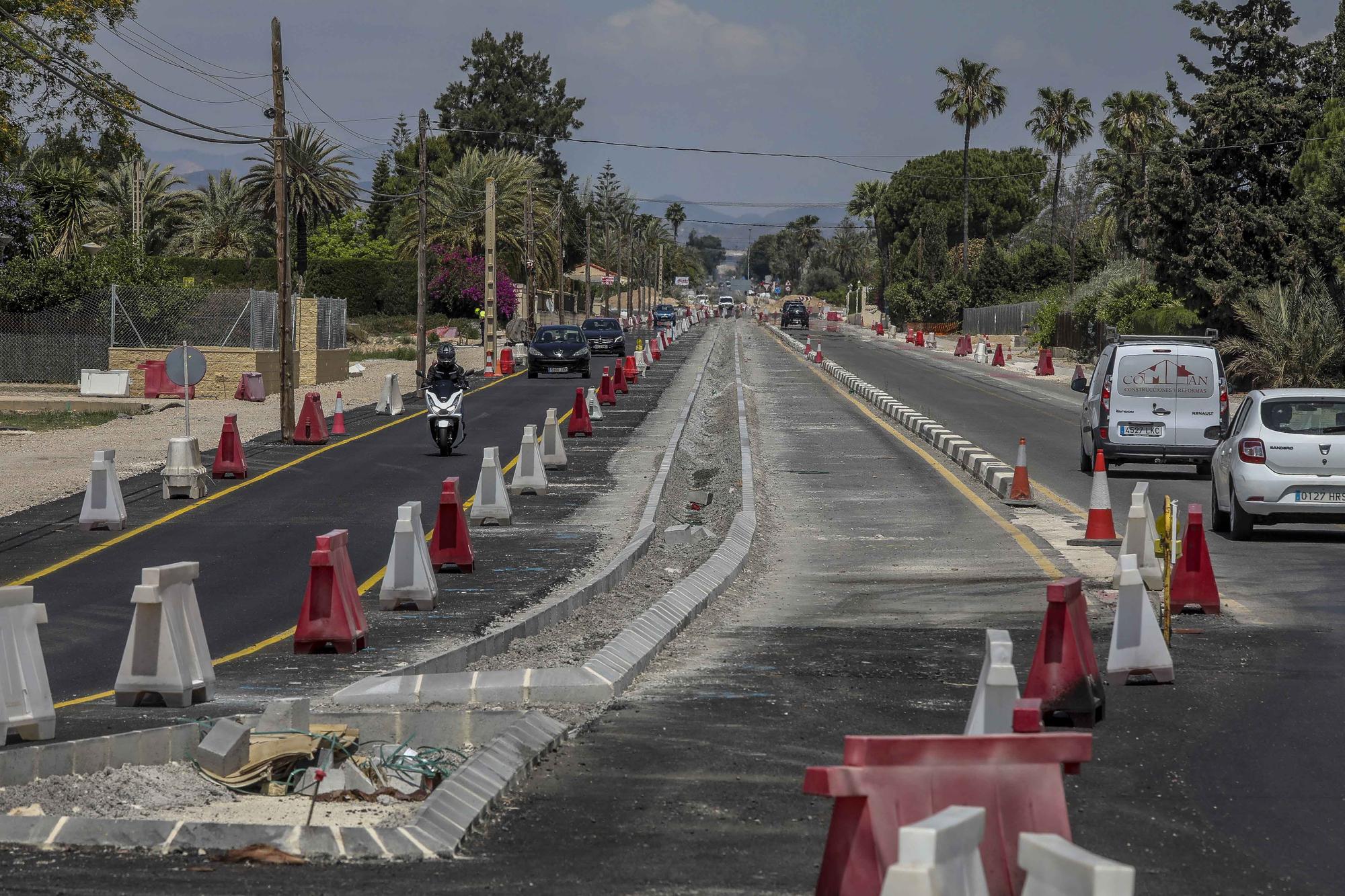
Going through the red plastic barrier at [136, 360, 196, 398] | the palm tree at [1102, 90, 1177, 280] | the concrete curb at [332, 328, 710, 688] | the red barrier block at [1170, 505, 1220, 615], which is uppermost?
the palm tree at [1102, 90, 1177, 280]

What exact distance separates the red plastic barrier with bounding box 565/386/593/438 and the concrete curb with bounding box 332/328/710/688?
12504 mm

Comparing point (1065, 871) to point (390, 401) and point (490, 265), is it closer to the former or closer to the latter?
point (390, 401)

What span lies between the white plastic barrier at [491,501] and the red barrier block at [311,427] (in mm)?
11929

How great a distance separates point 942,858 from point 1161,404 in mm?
20047

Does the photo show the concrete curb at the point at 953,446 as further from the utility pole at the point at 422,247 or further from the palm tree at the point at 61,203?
the palm tree at the point at 61,203

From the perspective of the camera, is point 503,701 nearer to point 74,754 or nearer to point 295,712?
point 295,712

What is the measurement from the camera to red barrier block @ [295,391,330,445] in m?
29.9

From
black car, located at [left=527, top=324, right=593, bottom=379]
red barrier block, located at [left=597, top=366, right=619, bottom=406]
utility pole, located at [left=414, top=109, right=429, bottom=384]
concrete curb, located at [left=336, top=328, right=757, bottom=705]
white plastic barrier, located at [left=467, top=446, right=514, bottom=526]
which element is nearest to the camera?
concrete curb, located at [left=336, top=328, right=757, bottom=705]

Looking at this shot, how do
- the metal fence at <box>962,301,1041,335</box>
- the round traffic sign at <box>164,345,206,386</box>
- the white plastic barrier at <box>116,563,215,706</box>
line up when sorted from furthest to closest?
the metal fence at <box>962,301,1041,335</box> < the round traffic sign at <box>164,345,206,386</box> < the white plastic barrier at <box>116,563,215,706</box>

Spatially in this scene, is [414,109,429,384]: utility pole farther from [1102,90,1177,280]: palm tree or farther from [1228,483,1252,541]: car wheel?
[1102,90,1177,280]: palm tree

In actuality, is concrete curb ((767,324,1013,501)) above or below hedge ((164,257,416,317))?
below

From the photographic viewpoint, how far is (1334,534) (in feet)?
57.8

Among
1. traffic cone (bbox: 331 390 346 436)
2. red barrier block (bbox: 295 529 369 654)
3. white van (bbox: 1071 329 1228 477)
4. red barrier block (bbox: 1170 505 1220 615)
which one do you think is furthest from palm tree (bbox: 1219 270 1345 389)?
red barrier block (bbox: 295 529 369 654)

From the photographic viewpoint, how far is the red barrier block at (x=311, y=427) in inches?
1178
